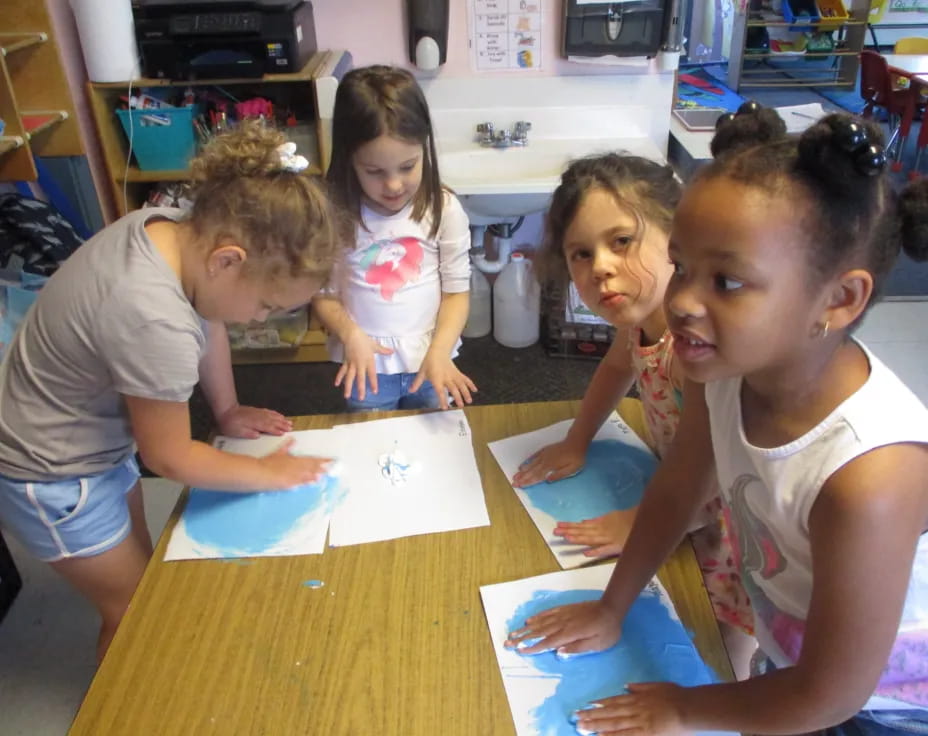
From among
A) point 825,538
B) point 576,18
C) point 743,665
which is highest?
point 576,18

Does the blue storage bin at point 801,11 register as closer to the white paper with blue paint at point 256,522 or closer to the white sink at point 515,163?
the white sink at point 515,163

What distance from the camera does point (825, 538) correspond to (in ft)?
2.06

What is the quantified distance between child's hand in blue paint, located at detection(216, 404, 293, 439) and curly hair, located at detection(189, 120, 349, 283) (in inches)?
12.1

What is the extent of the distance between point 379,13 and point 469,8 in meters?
0.31

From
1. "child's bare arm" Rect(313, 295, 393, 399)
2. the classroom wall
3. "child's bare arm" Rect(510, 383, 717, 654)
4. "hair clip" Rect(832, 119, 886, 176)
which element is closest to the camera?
"hair clip" Rect(832, 119, 886, 176)

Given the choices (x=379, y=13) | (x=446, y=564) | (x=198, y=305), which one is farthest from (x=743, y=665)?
(x=379, y=13)

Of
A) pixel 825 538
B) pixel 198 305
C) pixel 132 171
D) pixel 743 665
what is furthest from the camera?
pixel 132 171

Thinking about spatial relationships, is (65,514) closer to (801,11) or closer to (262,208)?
(262,208)

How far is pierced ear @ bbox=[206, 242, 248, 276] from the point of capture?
939 mm

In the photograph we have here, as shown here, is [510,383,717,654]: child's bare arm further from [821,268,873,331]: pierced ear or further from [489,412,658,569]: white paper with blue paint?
[821,268,873,331]: pierced ear

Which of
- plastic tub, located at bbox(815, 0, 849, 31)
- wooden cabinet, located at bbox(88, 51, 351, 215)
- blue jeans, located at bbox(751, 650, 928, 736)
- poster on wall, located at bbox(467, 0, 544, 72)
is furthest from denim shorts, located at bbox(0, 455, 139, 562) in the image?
plastic tub, located at bbox(815, 0, 849, 31)

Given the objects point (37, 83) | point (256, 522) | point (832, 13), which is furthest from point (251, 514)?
point (832, 13)

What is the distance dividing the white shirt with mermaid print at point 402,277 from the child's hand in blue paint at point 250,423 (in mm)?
324

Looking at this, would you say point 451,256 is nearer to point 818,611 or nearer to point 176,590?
point 176,590
